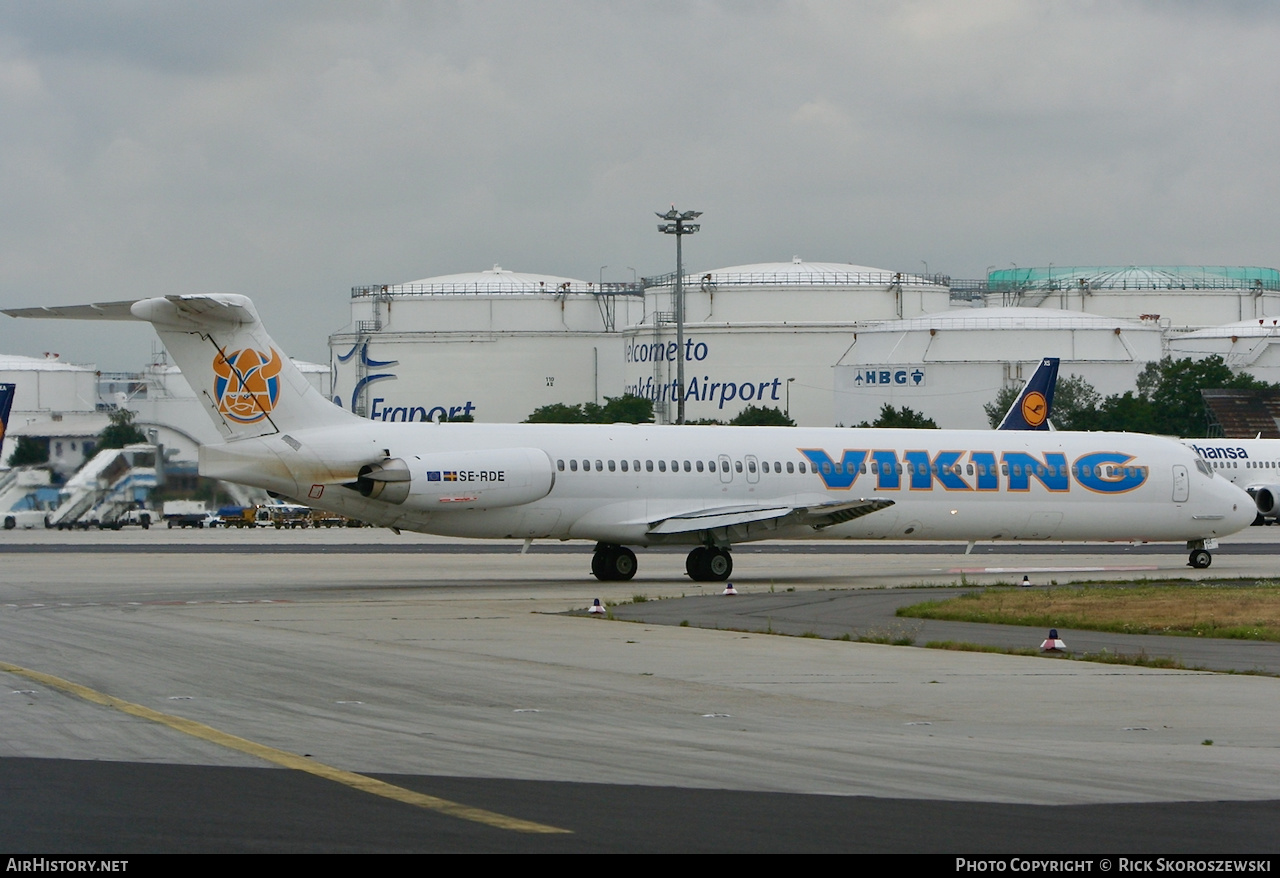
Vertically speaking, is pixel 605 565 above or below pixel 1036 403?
below

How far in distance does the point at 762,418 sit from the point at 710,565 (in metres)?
64.5

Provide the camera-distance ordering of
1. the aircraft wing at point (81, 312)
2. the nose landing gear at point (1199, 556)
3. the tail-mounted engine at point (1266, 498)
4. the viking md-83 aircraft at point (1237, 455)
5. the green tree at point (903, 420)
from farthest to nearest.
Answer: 1. the green tree at point (903, 420)
2. the viking md-83 aircraft at point (1237, 455)
3. the tail-mounted engine at point (1266, 498)
4. the nose landing gear at point (1199, 556)
5. the aircraft wing at point (81, 312)

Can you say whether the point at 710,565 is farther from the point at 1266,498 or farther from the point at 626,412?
the point at 626,412

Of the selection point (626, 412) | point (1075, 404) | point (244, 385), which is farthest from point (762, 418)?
point (244, 385)

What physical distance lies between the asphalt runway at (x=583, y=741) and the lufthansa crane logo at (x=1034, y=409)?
39.2 m

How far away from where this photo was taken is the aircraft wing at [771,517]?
34125 mm

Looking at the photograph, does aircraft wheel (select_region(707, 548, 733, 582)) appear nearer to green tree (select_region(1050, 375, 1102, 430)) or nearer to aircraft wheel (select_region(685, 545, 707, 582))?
aircraft wheel (select_region(685, 545, 707, 582))

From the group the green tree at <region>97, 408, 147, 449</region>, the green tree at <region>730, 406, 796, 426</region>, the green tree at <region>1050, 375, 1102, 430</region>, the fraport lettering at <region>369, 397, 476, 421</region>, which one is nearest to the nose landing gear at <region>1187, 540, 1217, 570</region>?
the green tree at <region>97, 408, 147, 449</region>

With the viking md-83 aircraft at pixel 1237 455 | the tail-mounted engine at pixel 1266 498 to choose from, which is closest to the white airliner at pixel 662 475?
the viking md-83 aircraft at pixel 1237 455

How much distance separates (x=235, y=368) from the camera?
101 ft

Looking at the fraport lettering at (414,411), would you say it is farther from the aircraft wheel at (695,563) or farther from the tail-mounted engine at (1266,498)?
the aircraft wheel at (695,563)

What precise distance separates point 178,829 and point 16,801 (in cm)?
139

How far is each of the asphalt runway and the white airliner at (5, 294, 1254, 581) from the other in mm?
5995

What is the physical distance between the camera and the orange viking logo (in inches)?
1216
